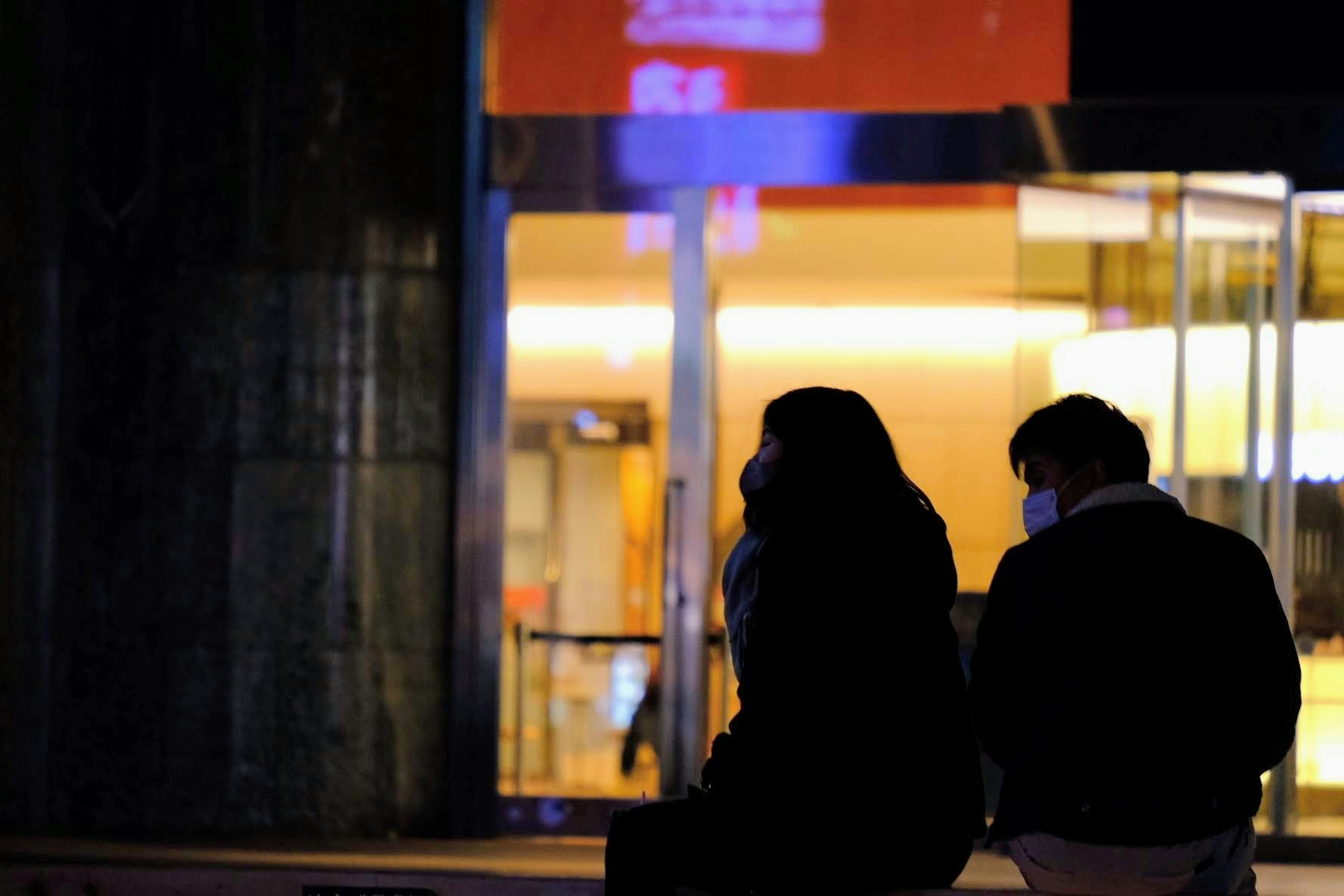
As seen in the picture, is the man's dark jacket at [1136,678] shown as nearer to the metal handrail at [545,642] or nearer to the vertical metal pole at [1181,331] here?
the vertical metal pole at [1181,331]

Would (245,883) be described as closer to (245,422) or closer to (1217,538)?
(1217,538)

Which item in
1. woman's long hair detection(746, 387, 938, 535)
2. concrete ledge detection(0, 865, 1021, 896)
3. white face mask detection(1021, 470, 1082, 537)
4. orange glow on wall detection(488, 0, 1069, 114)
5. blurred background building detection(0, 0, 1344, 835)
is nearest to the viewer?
woman's long hair detection(746, 387, 938, 535)

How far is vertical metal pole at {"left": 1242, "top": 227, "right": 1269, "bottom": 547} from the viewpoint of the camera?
6.73 meters

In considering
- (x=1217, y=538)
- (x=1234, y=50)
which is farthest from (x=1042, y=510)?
(x=1234, y=50)

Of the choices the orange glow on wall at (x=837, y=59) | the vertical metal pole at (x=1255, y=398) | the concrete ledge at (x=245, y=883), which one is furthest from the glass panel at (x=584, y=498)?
the concrete ledge at (x=245, y=883)

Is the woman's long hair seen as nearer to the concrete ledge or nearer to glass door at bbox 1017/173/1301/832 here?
the concrete ledge

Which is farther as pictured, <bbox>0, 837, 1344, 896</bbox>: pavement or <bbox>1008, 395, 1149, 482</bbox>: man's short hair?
<bbox>0, 837, 1344, 896</bbox>: pavement

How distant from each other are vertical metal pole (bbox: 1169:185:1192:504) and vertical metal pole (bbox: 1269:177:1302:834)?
1.05 feet

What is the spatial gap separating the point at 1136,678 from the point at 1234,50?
14.0 ft

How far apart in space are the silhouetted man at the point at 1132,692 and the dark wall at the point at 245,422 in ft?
13.2

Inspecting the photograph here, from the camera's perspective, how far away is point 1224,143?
660 centimetres

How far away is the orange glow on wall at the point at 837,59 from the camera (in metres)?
6.85

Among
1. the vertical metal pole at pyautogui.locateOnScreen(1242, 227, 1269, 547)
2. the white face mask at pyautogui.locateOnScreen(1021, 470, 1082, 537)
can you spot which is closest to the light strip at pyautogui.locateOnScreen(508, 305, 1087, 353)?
the vertical metal pole at pyautogui.locateOnScreen(1242, 227, 1269, 547)

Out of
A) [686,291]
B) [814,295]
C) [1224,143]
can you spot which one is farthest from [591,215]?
[1224,143]
